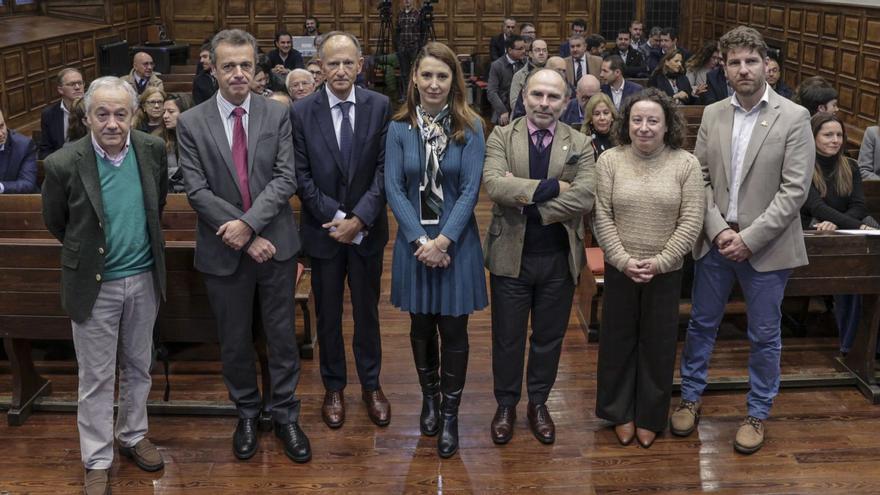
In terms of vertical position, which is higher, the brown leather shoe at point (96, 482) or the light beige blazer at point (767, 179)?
the light beige blazer at point (767, 179)

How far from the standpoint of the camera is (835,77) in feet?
31.3

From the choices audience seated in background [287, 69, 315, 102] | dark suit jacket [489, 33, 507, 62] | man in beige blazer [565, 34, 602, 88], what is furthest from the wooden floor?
dark suit jacket [489, 33, 507, 62]

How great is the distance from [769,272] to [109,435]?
2388 mm

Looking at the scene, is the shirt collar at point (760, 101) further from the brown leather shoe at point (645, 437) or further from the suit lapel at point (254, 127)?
the suit lapel at point (254, 127)

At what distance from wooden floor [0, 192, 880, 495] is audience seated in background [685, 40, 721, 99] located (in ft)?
14.3

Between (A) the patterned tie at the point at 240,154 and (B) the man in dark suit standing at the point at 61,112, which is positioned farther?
(B) the man in dark suit standing at the point at 61,112

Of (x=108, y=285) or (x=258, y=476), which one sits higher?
(x=108, y=285)

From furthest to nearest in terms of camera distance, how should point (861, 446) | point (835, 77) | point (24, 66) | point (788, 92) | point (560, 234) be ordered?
1. point (835, 77)
2. point (24, 66)
3. point (788, 92)
4. point (861, 446)
5. point (560, 234)

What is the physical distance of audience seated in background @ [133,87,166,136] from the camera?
502 cm

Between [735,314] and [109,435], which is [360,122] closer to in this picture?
[109,435]

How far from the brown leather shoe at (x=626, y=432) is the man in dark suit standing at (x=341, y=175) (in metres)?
1.09

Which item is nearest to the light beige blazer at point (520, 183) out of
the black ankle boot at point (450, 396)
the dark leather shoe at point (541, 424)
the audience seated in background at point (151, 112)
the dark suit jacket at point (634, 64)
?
the black ankle boot at point (450, 396)

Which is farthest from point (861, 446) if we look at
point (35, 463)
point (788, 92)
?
point (788, 92)

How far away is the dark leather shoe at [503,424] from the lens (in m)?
3.44
